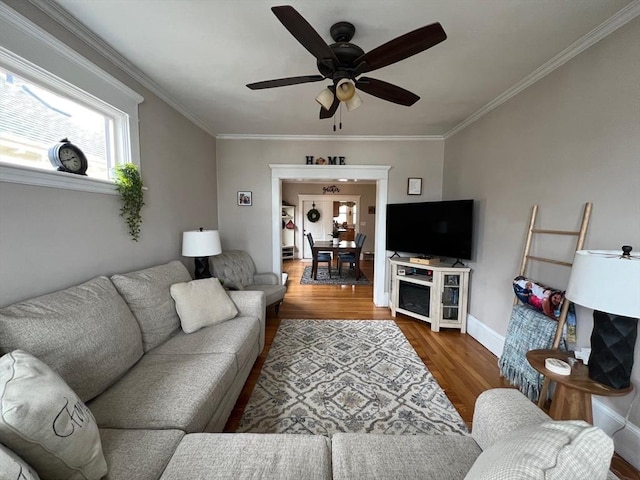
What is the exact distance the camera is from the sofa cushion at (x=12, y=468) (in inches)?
24.5

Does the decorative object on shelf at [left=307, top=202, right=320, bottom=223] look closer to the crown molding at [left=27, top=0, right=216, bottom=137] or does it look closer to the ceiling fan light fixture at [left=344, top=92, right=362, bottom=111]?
the crown molding at [left=27, top=0, right=216, bottom=137]

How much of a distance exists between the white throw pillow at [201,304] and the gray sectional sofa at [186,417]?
22cm

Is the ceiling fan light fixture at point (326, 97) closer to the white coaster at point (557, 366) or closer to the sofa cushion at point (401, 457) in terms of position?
the sofa cushion at point (401, 457)

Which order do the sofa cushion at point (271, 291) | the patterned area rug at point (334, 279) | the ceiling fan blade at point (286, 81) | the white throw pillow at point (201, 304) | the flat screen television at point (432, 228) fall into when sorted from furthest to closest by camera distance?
the patterned area rug at point (334, 279)
the sofa cushion at point (271, 291)
the flat screen television at point (432, 228)
the white throw pillow at point (201, 304)
the ceiling fan blade at point (286, 81)

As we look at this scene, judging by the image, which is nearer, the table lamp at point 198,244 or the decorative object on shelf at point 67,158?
the decorative object on shelf at point 67,158

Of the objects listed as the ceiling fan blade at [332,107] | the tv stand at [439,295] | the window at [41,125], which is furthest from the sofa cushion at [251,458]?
the tv stand at [439,295]

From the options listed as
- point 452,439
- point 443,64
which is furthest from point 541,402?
point 443,64

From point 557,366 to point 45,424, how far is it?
224 centimetres

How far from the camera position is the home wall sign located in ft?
12.3

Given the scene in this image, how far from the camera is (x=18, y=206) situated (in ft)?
4.41

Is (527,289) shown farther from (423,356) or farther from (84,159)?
(84,159)

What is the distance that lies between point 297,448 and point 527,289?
2.04 meters

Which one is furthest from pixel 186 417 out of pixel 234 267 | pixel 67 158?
pixel 234 267

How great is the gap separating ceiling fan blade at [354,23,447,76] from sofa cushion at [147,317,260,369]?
75.2 inches
